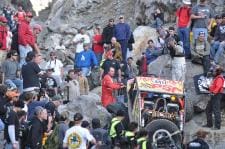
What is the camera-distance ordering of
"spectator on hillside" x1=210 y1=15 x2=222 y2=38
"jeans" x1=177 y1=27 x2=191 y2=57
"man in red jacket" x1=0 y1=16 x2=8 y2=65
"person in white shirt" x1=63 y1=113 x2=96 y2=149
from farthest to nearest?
"jeans" x1=177 y1=27 x2=191 y2=57
"man in red jacket" x1=0 y1=16 x2=8 y2=65
"spectator on hillside" x1=210 y1=15 x2=222 y2=38
"person in white shirt" x1=63 y1=113 x2=96 y2=149

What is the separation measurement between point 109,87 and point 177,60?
6.91 feet

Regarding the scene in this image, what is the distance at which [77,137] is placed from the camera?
15.5 m

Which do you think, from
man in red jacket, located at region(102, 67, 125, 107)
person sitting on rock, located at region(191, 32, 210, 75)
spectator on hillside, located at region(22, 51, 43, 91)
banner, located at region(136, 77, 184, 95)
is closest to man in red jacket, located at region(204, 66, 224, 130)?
banner, located at region(136, 77, 184, 95)

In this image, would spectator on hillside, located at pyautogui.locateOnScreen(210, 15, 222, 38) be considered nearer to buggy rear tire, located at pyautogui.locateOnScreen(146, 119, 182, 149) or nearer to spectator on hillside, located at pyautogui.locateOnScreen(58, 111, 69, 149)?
buggy rear tire, located at pyautogui.locateOnScreen(146, 119, 182, 149)

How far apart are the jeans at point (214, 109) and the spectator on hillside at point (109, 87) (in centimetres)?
251

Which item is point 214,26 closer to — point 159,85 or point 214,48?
point 214,48

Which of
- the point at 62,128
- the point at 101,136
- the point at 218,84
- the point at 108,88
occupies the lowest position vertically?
the point at 101,136

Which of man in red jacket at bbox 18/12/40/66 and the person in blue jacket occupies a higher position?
man in red jacket at bbox 18/12/40/66

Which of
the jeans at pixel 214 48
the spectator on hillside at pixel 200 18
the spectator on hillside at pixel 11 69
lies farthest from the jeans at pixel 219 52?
the spectator on hillside at pixel 11 69

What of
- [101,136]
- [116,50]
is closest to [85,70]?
[116,50]

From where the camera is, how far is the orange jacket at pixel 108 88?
21.2m

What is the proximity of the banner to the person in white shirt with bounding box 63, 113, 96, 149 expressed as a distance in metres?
4.10

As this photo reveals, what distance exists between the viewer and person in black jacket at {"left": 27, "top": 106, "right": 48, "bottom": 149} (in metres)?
15.5

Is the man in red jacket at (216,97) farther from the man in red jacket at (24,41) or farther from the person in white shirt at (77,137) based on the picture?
the person in white shirt at (77,137)
